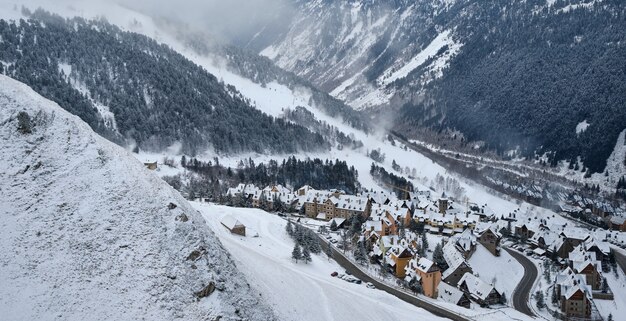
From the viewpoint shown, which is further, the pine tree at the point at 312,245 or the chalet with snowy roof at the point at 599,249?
the chalet with snowy roof at the point at 599,249

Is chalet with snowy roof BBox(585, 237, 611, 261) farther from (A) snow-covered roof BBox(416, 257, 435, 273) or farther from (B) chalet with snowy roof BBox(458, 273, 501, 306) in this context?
(A) snow-covered roof BBox(416, 257, 435, 273)

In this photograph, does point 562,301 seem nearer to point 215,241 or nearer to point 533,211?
point 215,241

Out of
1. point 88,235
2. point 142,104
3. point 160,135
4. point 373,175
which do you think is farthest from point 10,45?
point 88,235

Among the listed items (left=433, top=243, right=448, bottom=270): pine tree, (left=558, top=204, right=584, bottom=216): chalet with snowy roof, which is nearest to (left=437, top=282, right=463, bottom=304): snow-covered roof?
(left=433, top=243, right=448, bottom=270): pine tree

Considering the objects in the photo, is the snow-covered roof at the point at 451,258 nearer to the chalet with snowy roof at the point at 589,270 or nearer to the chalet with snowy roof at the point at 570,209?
the chalet with snowy roof at the point at 589,270

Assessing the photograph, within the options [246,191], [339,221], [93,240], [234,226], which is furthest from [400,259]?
[93,240]

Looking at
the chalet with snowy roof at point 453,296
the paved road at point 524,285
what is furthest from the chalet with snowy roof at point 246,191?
the paved road at point 524,285

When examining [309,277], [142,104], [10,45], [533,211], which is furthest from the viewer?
[142,104]
